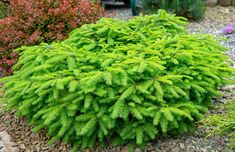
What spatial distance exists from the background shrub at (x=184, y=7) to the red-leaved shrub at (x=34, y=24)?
2412mm

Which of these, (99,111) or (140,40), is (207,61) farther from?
(99,111)

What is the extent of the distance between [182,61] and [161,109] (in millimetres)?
585

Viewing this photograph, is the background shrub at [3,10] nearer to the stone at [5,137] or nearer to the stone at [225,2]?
the stone at [5,137]

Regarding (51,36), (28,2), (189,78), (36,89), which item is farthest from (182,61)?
(28,2)

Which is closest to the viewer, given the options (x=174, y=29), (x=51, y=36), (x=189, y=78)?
(x=189, y=78)

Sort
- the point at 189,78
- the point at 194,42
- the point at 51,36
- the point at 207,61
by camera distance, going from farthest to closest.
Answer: the point at 51,36, the point at 194,42, the point at 207,61, the point at 189,78

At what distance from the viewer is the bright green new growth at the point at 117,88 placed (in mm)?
2545

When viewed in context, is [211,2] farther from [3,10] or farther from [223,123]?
[223,123]

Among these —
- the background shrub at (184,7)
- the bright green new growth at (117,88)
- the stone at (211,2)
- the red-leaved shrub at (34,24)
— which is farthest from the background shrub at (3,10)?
the stone at (211,2)

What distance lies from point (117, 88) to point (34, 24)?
2102mm

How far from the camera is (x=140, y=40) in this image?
3.34m

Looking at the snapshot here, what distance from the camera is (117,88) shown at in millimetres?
2607

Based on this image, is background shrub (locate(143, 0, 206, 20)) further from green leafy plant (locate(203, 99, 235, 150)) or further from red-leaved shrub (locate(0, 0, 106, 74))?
green leafy plant (locate(203, 99, 235, 150))

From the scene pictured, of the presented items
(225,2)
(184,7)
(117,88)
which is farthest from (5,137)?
(225,2)
